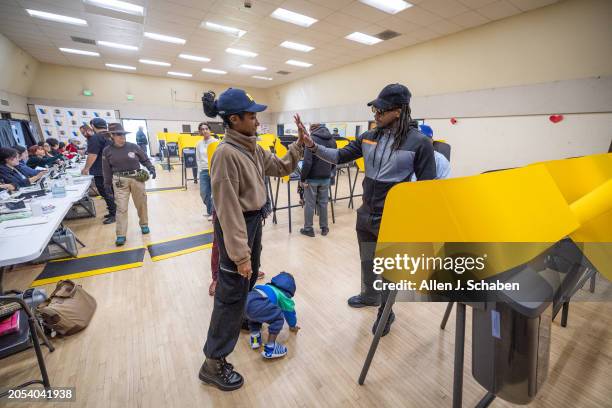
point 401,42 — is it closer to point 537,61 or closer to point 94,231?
point 537,61

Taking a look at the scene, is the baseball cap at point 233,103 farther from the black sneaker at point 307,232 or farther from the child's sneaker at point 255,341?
the black sneaker at point 307,232

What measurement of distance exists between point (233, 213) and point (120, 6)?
662 centimetres

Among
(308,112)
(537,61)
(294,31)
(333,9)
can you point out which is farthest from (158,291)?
(308,112)

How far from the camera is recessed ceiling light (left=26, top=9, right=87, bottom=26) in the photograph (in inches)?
220

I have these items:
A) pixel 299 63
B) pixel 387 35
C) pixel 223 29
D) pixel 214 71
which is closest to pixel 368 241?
pixel 387 35

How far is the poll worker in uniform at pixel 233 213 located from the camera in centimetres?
126

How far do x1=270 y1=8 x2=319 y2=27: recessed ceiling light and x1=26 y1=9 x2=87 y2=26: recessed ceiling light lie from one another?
14.5 feet

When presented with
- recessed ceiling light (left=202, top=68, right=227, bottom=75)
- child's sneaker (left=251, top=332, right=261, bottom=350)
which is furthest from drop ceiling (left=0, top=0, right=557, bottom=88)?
child's sneaker (left=251, top=332, right=261, bottom=350)

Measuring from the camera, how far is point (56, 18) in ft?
19.3

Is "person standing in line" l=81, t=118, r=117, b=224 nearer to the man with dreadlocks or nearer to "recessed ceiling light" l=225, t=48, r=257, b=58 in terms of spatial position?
the man with dreadlocks

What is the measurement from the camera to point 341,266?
2.91m

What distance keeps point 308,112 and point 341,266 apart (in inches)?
400

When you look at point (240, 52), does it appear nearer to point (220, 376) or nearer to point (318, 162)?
point (318, 162)

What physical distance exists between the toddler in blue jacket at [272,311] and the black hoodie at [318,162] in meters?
1.64
